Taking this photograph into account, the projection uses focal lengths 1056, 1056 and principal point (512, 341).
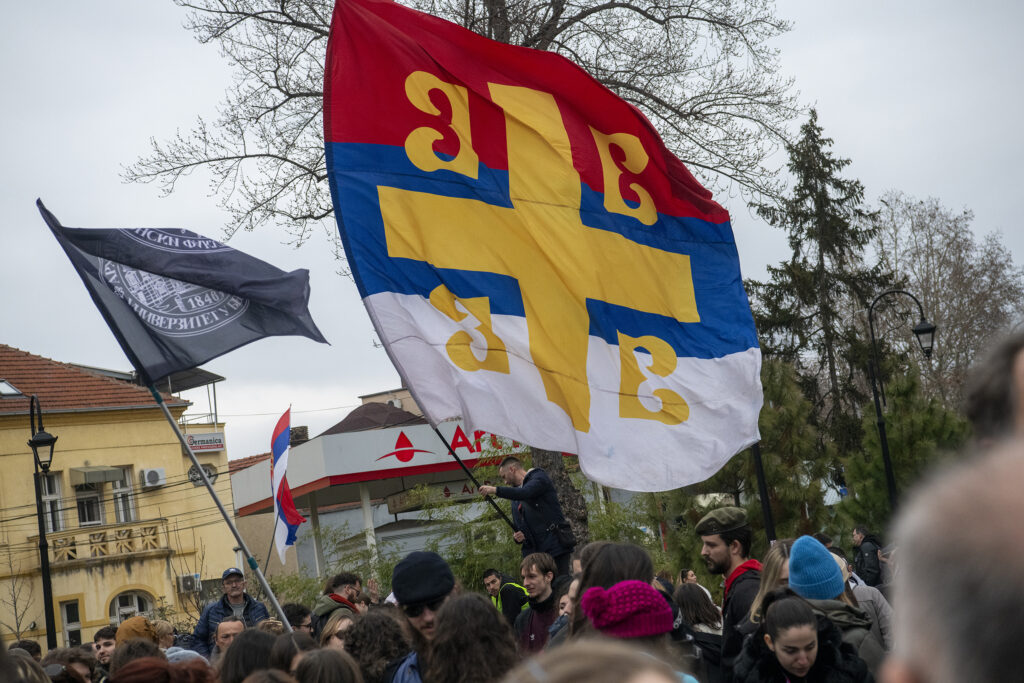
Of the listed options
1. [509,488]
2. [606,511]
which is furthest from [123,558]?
[509,488]

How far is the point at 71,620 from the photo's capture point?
1459 inches

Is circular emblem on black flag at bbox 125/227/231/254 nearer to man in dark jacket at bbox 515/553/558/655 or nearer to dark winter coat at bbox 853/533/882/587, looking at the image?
man in dark jacket at bbox 515/553/558/655

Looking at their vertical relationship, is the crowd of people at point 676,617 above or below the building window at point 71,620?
above

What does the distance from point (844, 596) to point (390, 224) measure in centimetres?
327

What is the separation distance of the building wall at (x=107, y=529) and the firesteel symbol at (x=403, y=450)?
38.0ft

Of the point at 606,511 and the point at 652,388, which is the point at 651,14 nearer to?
the point at 606,511

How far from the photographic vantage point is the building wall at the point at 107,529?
3688cm

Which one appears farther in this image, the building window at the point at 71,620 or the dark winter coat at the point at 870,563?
the building window at the point at 71,620

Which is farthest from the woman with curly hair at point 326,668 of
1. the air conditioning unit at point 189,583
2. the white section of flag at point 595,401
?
the air conditioning unit at point 189,583

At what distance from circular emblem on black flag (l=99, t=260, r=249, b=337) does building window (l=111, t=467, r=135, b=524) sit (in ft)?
119

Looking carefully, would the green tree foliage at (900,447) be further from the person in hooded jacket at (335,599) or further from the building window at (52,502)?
the building window at (52,502)

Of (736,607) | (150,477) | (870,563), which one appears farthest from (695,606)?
(150,477)

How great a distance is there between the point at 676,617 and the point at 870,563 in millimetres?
10798

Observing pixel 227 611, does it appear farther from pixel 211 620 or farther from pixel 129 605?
pixel 129 605
